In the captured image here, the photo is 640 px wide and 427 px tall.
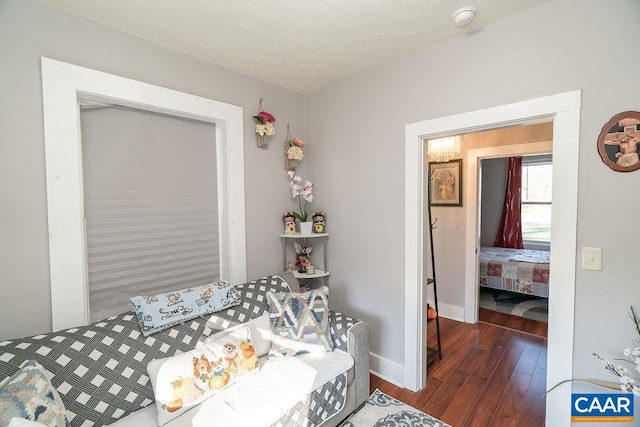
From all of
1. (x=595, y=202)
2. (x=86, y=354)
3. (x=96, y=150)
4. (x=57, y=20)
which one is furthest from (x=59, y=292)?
(x=595, y=202)

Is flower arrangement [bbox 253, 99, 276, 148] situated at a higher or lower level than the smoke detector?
lower

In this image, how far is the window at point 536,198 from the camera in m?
5.16

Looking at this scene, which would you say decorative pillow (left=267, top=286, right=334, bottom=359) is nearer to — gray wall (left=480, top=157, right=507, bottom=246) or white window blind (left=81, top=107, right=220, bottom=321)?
white window blind (left=81, top=107, right=220, bottom=321)

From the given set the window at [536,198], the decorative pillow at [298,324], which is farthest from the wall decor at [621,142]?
the window at [536,198]

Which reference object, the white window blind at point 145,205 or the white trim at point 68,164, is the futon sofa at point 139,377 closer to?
the white trim at point 68,164

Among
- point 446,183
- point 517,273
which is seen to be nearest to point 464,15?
point 446,183

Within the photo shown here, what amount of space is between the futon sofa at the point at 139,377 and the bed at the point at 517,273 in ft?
10.6

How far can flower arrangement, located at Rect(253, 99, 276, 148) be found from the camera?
2.48 metres

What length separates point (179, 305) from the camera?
174cm

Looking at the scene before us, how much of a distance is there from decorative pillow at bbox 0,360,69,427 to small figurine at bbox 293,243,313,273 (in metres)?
1.85

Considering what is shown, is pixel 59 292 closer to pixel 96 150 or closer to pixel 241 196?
pixel 96 150

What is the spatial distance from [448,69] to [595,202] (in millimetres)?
1225

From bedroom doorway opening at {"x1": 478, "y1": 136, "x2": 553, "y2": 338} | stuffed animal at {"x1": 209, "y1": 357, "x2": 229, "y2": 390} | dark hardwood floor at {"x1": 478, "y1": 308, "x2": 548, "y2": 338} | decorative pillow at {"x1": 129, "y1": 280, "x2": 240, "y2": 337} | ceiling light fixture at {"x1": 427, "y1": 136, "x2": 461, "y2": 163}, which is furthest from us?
bedroom doorway opening at {"x1": 478, "y1": 136, "x2": 553, "y2": 338}

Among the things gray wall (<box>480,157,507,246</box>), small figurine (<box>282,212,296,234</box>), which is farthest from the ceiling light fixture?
gray wall (<box>480,157,507,246</box>)
